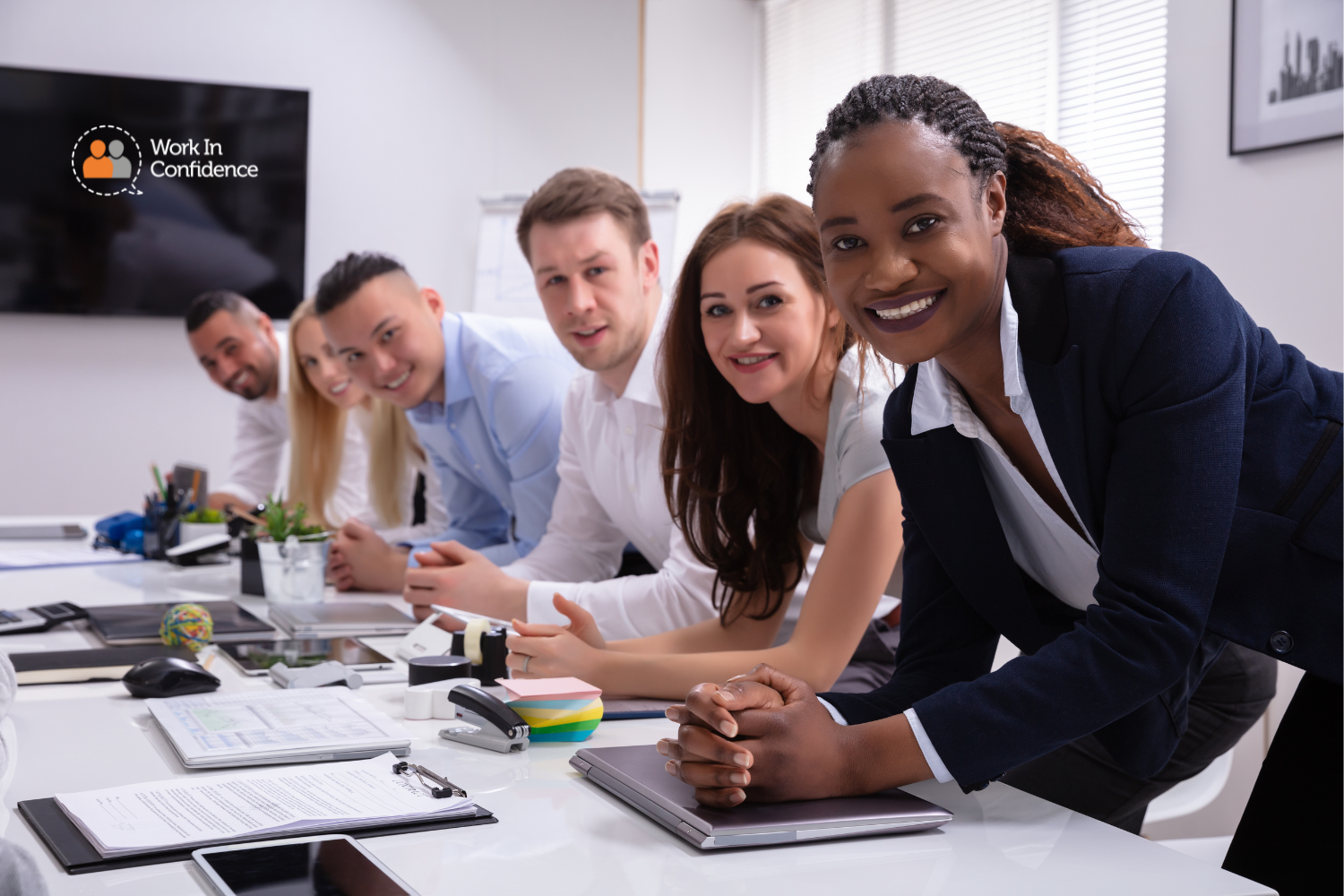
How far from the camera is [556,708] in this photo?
48.1 inches

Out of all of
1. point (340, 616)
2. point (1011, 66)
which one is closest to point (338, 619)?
point (340, 616)

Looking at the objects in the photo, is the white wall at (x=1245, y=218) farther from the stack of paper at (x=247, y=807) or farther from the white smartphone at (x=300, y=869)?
the white smartphone at (x=300, y=869)

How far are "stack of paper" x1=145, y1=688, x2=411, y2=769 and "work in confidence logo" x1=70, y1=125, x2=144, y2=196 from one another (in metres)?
1.18

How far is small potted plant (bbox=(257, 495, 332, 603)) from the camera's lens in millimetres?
2146

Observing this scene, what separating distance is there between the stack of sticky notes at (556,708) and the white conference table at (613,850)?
0.7 inches

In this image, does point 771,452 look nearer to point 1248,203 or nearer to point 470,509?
point 470,509

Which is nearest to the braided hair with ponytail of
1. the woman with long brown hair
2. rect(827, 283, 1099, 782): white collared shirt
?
rect(827, 283, 1099, 782): white collared shirt

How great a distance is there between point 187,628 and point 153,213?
367 centimetres

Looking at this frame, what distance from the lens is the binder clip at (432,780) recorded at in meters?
1.01

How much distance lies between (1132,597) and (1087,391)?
19 cm

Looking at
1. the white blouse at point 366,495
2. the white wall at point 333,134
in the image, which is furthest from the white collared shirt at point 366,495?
the white wall at point 333,134

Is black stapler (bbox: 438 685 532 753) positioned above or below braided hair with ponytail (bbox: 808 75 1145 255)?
below

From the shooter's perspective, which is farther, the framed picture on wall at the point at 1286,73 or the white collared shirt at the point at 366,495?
the white collared shirt at the point at 366,495

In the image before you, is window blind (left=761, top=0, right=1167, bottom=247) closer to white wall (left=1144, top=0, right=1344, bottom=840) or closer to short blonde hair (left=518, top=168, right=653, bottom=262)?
white wall (left=1144, top=0, right=1344, bottom=840)
